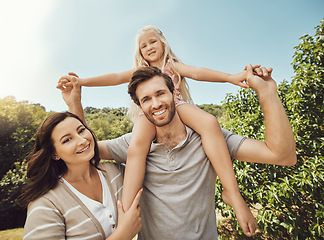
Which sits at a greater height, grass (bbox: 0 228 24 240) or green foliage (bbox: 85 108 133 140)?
green foliage (bbox: 85 108 133 140)

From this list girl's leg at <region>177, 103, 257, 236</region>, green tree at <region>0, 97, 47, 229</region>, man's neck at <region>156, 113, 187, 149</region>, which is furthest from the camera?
green tree at <region>0, 97, 47, 229</region>

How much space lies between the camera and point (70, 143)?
166 centimetres

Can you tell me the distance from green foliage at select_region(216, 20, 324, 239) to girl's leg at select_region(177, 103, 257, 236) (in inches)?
76.4

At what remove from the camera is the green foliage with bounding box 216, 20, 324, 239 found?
9.80ft

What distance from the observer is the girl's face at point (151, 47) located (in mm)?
2180

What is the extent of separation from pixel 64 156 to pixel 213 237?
1461 mm

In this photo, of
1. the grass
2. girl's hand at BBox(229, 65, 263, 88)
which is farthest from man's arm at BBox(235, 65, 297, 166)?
the grass

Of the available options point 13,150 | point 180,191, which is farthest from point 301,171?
point 13,150

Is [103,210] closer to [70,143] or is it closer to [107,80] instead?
[70,143]

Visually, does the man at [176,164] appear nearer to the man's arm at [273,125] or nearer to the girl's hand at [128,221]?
the man's arm at [273,125]

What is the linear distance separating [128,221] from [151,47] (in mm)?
1719

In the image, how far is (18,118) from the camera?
15.5 metres

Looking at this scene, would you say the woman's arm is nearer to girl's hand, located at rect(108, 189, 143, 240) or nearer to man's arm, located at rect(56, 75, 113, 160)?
man's arm, located at rect(56, 75, 113, 160)

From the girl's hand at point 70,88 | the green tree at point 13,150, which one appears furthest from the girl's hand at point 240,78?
the green tree at point 13,150
